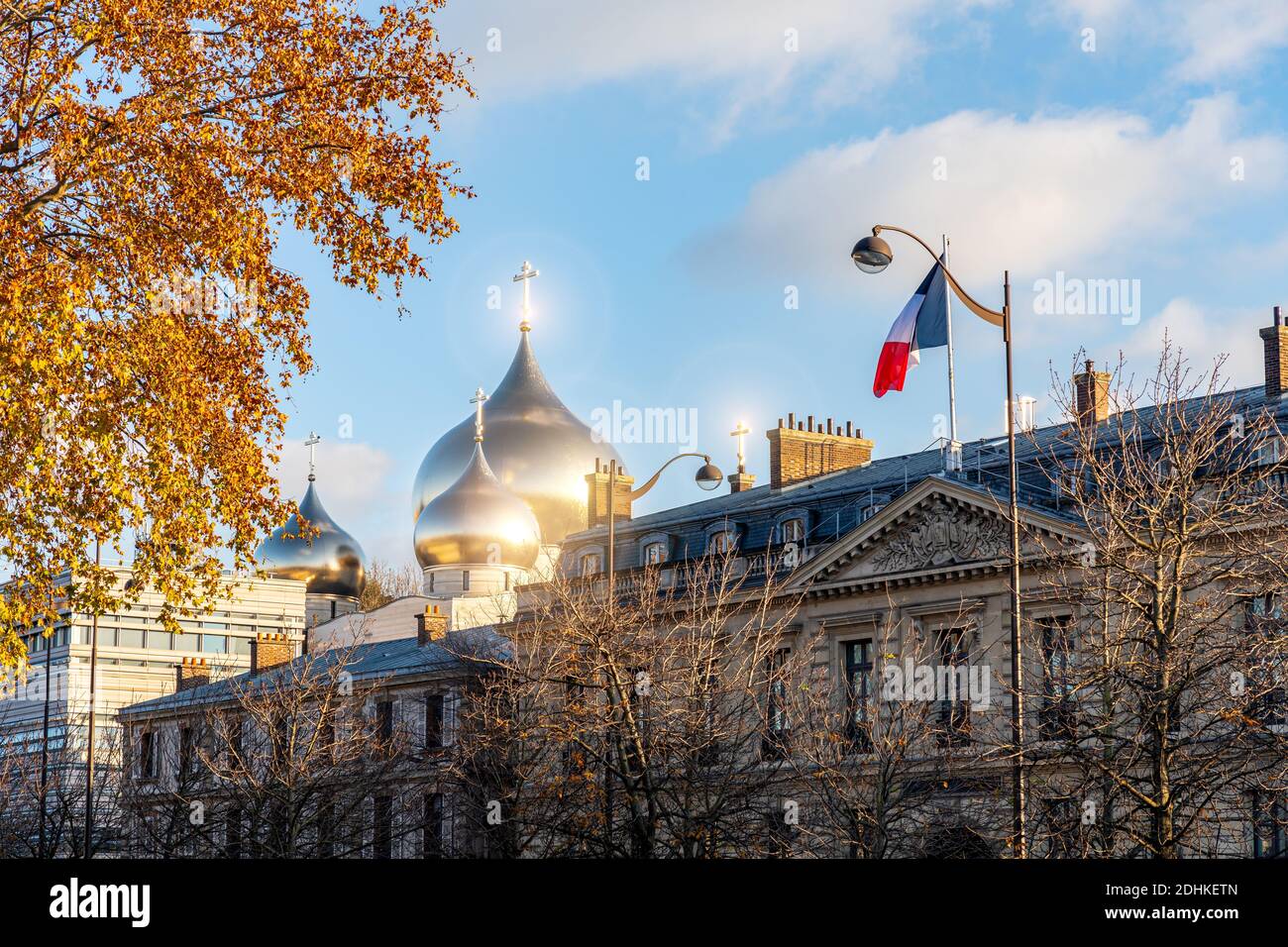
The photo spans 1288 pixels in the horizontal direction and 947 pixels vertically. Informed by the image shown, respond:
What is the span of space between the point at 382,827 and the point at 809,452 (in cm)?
1735

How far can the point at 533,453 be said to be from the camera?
99062 millimetres

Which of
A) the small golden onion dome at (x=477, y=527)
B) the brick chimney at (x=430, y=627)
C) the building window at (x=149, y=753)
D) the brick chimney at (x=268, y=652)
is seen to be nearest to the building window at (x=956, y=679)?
the brick chimney at (x=430, y=627)

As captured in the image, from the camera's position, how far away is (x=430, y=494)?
334 feet

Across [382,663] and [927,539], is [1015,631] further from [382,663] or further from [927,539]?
[382,663]

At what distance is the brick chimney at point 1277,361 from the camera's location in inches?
1698

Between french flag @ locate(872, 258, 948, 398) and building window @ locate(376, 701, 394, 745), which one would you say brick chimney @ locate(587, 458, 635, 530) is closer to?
building window @ locate(376, 701, 394, 745)

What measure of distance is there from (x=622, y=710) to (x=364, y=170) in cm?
1679

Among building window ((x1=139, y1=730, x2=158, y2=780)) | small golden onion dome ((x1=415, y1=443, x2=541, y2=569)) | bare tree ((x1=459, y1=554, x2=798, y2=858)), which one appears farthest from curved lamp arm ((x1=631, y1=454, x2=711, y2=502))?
small golden onion dome ((x1=415, y1=443, x2=541, y2=569))

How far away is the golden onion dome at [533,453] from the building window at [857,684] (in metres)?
48.9

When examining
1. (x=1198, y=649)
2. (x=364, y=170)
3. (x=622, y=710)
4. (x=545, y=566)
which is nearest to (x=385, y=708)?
(x=622, y=710)
